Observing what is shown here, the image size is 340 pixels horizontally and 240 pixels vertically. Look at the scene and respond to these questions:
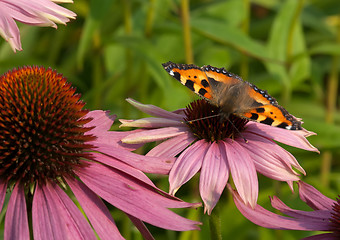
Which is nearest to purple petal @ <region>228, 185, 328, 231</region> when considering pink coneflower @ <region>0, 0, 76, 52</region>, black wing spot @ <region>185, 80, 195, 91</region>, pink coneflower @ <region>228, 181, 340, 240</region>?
pink coneflower @ <region>228, 181, 340, 240</region>

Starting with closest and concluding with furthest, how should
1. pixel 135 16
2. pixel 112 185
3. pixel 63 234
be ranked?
pixel 63 234, pixel 112 185, pixel 135 16

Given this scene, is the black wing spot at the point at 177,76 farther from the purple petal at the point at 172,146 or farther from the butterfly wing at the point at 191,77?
the purple petal at the point at 172,146

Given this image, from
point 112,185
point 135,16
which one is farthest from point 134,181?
point 135,16

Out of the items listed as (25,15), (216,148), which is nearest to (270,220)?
(216,148)

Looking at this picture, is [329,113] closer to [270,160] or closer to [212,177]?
[270,160]

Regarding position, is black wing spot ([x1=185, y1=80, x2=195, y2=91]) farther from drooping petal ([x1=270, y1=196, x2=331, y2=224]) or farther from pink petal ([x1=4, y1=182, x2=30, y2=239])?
pink petal ([x1=4, y1=182, x2=30, y2=239])

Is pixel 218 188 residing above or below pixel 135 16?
below

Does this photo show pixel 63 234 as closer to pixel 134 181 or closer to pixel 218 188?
pixel 134 181
